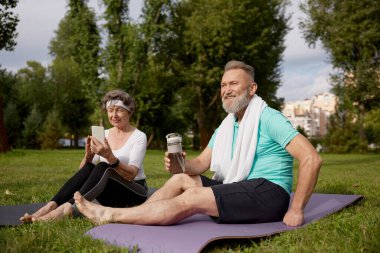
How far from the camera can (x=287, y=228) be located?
408cm

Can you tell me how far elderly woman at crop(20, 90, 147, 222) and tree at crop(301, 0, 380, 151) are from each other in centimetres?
2676

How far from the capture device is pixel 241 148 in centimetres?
430

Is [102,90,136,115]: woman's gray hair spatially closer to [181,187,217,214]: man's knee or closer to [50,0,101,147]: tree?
[181,187,217,214]: man's knee

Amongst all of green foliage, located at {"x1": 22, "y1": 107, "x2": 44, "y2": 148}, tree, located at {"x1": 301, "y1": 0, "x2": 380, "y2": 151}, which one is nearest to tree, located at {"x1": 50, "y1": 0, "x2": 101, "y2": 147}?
green foliage, located at {"x1": 22, "y1": 107, "x2": 44, "y2": 148}

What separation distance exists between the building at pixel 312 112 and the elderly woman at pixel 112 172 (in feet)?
433

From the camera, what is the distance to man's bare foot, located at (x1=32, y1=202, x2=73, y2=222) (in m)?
4.41

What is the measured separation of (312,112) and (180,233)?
154812 mm

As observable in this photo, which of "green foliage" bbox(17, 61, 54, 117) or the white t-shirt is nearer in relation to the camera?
the white t-shirt

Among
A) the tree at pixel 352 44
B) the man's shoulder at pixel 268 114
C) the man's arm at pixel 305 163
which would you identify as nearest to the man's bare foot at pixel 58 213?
the man's shoulder at pixel 268 114

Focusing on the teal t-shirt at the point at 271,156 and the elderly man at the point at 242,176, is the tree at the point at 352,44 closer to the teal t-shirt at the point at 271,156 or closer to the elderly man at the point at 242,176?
the elderly man at the point at 242,176

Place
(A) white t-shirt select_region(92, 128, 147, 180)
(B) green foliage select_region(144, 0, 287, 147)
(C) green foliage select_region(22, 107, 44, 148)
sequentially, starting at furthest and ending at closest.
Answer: (C) green foliage select_region(22, 107, 44, 148), (B) green foliage select_region(144, 0, 287, 147), (A) white t-shirt select_region(92, 128, 147, 180)

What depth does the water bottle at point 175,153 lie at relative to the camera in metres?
4.03

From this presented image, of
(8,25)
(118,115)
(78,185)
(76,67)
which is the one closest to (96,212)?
(78,185)

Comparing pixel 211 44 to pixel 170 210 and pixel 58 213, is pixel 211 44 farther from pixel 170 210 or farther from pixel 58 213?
pixel 170 210
